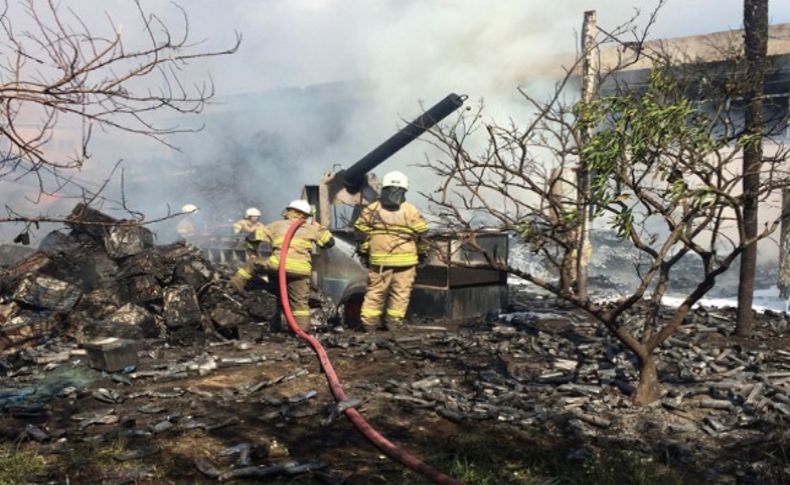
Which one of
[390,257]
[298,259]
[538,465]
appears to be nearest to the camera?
[538,465]

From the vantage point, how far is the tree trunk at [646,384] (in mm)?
5059

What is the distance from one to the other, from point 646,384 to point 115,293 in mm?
7165

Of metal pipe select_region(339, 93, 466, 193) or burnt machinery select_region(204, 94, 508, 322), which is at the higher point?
metal pipe select_region(339, 93, 466, 193)

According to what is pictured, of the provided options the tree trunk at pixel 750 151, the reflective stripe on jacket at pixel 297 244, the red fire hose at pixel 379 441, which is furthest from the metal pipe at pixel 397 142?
the red fire hose at pixel 379 441

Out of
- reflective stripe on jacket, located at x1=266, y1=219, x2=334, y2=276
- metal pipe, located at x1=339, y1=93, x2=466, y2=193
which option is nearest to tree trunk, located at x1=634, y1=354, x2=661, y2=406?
reflective stripe on jacket, located at x1=266, y1=219, x2=334, y2=276

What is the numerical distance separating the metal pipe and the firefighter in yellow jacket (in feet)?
3.73

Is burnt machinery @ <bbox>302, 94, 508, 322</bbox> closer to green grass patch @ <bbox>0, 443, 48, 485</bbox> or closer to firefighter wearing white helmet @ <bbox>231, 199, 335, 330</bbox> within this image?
firefighter wearing white helmet @ <bbox>231, 199, 335, 330</bbox>

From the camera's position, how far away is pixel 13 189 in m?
24.1

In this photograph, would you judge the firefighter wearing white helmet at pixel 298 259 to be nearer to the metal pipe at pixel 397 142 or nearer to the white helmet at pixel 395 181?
the white helmet at pixel 395 181

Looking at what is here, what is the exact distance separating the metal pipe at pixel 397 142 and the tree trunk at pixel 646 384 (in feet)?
15.2

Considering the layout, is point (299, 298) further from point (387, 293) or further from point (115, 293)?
point (115, 293)

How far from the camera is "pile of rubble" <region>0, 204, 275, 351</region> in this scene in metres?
7.96

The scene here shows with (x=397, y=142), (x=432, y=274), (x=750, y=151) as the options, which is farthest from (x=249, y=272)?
(x=750, y=151)

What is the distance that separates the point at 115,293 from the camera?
9055 mm
